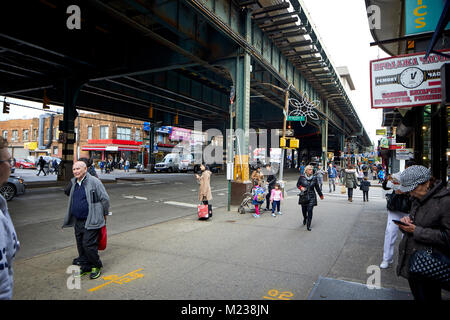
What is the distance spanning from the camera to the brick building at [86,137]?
44.4 metres

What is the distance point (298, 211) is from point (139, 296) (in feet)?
25.6

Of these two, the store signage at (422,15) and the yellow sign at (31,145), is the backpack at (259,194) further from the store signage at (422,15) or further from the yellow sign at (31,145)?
the yellow sign at (31,145)

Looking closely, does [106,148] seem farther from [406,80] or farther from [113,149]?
[406,80]

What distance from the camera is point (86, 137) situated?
45594 millimetres

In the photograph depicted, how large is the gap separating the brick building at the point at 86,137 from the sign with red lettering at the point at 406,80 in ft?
133

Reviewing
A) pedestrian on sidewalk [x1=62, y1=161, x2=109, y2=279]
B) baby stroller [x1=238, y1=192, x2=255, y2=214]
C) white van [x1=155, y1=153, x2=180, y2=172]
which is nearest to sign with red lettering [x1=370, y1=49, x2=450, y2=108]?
pedestrian on sidewalk [x1=62, y1=161, x2=109, y2=279]

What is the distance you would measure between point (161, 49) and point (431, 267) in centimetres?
1452

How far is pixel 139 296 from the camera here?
12.1 feet

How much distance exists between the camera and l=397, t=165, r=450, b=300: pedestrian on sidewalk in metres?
2.44

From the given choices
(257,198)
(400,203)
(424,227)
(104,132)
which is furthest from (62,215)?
(104,132)

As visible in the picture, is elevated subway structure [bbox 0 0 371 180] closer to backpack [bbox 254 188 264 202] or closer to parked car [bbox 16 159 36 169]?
backpack [bbox 254 188 264 202]

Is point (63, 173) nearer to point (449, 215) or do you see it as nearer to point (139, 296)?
point (139, 296)

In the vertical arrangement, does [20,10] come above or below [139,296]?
above

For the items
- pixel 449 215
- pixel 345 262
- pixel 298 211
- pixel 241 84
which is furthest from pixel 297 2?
pixel 449 215
